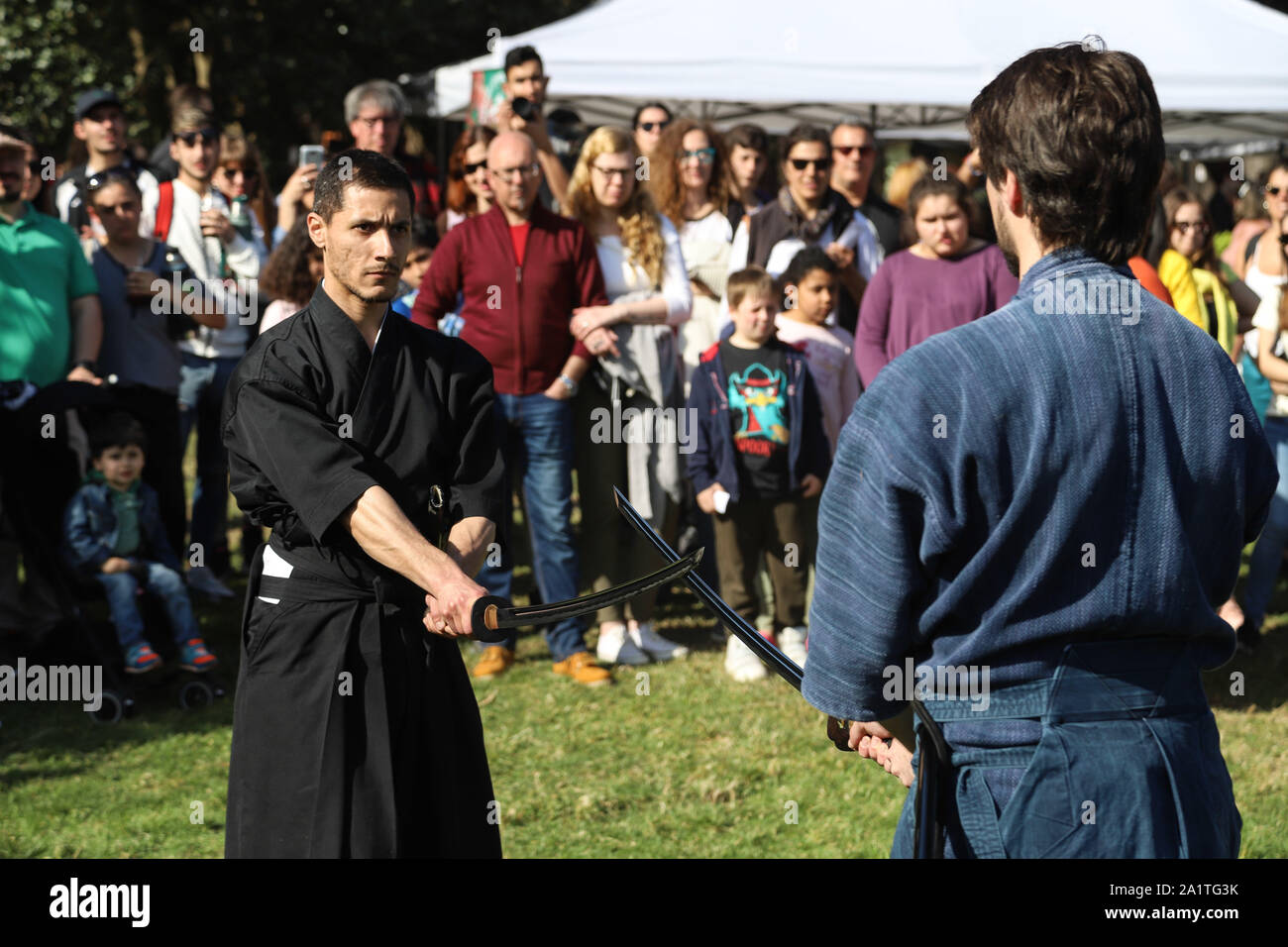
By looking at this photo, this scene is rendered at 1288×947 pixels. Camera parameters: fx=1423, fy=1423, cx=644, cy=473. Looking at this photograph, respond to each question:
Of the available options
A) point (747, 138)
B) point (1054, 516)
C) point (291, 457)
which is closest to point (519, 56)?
point (747, 138)

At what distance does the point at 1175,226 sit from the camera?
7.66 metres

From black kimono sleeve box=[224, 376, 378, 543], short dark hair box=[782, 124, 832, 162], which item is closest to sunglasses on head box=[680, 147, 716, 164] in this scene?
short dark hair box=[782, 124, 832, 162]

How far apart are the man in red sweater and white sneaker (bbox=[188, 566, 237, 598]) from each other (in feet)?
5.92

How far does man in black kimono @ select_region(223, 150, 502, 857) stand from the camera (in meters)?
3.03

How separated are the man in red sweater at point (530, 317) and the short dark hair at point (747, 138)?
1.79 m

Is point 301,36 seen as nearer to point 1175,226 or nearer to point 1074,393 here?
point 1175,226

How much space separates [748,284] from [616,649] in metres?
1.87

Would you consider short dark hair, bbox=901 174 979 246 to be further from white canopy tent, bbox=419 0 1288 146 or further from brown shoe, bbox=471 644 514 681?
brown shoe, bbox=471 644 514 681

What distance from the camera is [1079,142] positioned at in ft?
6.28

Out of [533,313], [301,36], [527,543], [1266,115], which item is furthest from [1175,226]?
[301,36]

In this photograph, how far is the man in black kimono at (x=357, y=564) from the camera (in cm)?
303

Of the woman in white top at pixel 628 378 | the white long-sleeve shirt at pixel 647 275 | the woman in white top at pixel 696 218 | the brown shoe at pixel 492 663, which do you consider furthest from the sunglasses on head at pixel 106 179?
the brown shoe at pixel 492 663

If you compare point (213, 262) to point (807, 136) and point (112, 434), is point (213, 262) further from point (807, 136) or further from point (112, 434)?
point (807, 136)

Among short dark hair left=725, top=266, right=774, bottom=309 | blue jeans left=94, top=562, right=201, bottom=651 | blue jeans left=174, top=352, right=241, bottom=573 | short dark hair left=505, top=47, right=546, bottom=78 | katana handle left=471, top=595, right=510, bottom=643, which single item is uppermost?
short dark hair left=505, top=47, right=546, bottom=78
